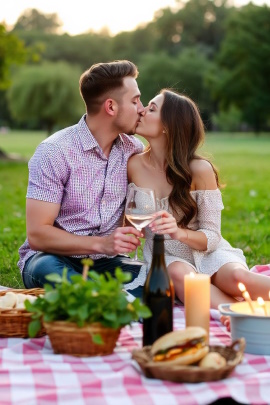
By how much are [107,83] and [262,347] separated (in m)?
2.19

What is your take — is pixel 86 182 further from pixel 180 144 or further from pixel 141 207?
pixel 141 207

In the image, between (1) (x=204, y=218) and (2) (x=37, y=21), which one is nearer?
(1) (x=204, y=218)

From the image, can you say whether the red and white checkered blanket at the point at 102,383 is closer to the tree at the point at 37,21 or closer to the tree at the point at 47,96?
the tree at the point at 47,96

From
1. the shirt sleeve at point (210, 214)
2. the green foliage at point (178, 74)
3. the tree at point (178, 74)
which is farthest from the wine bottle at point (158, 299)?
the green foliage at point (178, 74)

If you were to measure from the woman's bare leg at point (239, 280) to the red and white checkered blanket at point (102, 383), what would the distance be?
107 centimetres

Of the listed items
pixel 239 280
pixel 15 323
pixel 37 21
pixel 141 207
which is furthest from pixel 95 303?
pixel 37 21

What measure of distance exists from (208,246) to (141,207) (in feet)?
3.22

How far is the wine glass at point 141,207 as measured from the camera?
3791mm

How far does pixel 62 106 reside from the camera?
37.7 meters

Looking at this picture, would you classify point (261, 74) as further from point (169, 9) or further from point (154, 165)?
point (154, 165)

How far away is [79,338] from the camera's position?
321 cm

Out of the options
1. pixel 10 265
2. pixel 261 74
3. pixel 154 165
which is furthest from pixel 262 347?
pixel 261 74

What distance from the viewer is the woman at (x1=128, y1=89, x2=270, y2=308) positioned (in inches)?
182

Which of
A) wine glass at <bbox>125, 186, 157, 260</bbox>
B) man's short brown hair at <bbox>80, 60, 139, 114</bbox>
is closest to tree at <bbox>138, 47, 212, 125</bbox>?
man's short brown hair at <bbox>80, 60, 139, 114</bbox>
